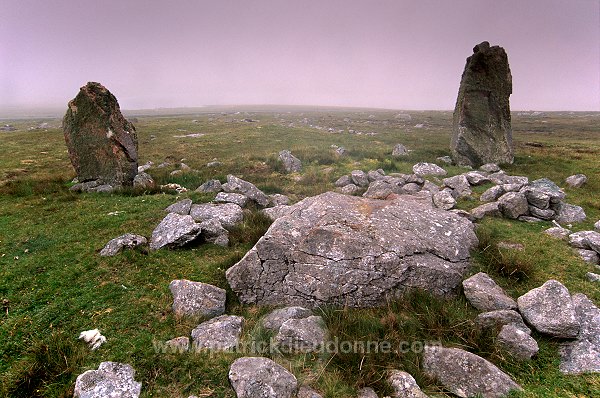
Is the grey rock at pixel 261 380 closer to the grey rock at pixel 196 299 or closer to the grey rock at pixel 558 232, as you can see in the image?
the grey rock at pixel 196 299

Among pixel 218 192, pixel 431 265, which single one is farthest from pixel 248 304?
pixel 218 192

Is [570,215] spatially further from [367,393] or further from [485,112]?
[367,393]

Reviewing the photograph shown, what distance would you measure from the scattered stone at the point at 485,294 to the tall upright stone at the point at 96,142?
1664 centimetres

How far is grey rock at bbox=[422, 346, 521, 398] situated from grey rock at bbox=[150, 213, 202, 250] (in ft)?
24.7

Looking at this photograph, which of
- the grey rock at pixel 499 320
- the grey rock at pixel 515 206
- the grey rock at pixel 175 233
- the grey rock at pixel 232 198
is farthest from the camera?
the grey rock at pixel 232 198

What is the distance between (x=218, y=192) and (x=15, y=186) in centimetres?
1098

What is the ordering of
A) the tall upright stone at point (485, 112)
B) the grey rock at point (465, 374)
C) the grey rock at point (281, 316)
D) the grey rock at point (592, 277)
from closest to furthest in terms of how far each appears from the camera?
the grey rock at point (465, 374), the grey rock at point (281, 316), the grey rock at point (592, 277), the tall upright stone at point (485, 112)

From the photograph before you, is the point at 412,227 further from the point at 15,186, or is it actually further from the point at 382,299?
the point at 15,186

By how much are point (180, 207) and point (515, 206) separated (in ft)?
44.3

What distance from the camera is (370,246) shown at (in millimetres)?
8156

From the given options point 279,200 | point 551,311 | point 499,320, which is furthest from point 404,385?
point 279,200

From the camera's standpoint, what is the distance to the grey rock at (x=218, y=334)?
6336 millimetres

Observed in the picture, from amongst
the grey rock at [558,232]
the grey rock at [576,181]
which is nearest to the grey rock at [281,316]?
the grey rock at [558,232]

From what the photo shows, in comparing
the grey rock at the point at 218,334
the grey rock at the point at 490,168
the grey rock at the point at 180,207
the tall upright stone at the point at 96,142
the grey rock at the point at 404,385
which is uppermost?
the tall upright stone at the point at 96,142
